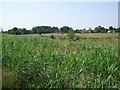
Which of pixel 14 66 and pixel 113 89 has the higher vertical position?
pixel 14 66

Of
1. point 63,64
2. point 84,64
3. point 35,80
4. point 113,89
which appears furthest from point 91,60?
point 35,80

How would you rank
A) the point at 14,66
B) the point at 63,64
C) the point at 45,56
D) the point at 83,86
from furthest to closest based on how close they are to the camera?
the point at 45,56, the point at 63,64, the point at 14,66, the point at 83,86

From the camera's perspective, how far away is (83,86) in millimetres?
4770

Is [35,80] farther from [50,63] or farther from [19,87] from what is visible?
[50,63]

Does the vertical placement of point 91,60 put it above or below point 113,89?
above

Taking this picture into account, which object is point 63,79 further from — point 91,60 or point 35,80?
point 91,60

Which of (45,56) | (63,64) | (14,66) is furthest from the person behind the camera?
(45,56)

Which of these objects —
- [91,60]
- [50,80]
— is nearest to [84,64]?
[91,60]

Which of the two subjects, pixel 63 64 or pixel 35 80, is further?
pixel 63 64

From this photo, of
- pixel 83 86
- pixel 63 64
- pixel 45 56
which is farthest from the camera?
pixel 45 56

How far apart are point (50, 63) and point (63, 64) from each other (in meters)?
0.30

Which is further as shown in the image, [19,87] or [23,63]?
[23,63]

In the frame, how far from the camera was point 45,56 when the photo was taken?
20.1 ft

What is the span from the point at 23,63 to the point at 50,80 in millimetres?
806
